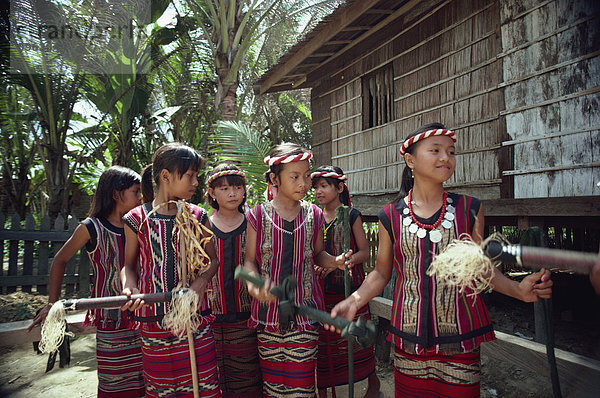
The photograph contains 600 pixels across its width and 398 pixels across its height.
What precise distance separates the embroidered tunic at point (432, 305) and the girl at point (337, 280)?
76 cm

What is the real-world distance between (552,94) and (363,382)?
3.75 metres

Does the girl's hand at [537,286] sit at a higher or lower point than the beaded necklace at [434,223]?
lower

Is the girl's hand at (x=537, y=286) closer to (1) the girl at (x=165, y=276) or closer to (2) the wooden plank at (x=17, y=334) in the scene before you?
(1) the girl at (x=165, y=276)

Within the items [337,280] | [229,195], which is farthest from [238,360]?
[229,195]

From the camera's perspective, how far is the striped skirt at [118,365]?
248 cm

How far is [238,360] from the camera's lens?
105 inches

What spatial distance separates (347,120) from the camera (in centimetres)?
847

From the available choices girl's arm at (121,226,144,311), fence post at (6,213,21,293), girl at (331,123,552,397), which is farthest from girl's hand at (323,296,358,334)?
fence post at (6,213,21,293)

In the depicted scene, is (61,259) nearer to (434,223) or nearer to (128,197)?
(128,197)

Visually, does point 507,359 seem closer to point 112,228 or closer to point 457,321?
point 457,321

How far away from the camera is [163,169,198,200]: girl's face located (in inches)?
86.4

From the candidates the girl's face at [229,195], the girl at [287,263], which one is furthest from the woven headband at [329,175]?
the girl at [287,263]

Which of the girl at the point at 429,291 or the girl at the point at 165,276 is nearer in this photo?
the girl at the point at 429,291

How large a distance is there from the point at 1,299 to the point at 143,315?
600 cm
